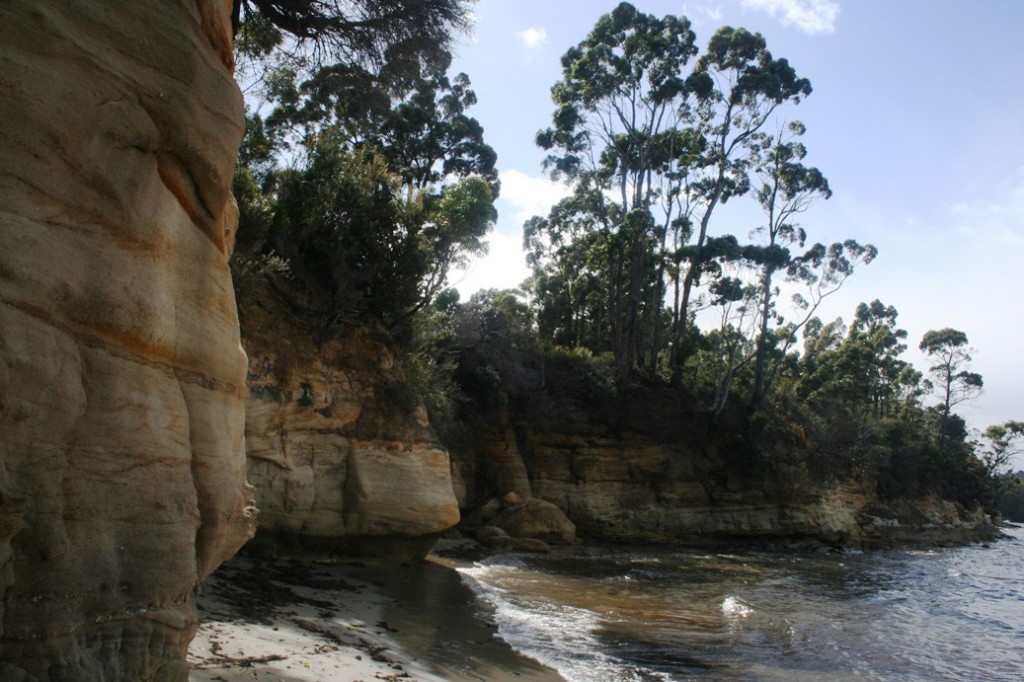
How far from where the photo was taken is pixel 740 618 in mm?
14273

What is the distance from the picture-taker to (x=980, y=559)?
3309 cm

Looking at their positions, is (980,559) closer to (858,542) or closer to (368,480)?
(858,542)

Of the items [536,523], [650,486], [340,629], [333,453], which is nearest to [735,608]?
[333,453]

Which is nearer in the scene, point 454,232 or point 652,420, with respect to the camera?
point 454,232

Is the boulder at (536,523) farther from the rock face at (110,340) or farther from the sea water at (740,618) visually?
the rock face at (110,340)

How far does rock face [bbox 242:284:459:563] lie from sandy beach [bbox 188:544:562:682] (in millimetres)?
664

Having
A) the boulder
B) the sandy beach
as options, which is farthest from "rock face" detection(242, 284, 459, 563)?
the boulder

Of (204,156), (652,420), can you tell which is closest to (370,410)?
(204,156)

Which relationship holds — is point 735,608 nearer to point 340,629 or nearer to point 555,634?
point 555,634

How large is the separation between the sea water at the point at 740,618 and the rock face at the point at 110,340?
612 centimetres

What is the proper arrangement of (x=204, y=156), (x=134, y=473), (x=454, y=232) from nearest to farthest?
(x=134, y=473) < (x=204, y=156) < (x=454, y=232)

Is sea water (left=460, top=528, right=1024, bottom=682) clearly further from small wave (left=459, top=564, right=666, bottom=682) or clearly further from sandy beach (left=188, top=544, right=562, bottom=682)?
sandy beach (left=188, top=544, right=562, bottom=682)

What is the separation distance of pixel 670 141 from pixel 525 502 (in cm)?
2119

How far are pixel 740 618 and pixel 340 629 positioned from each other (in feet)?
27.5
